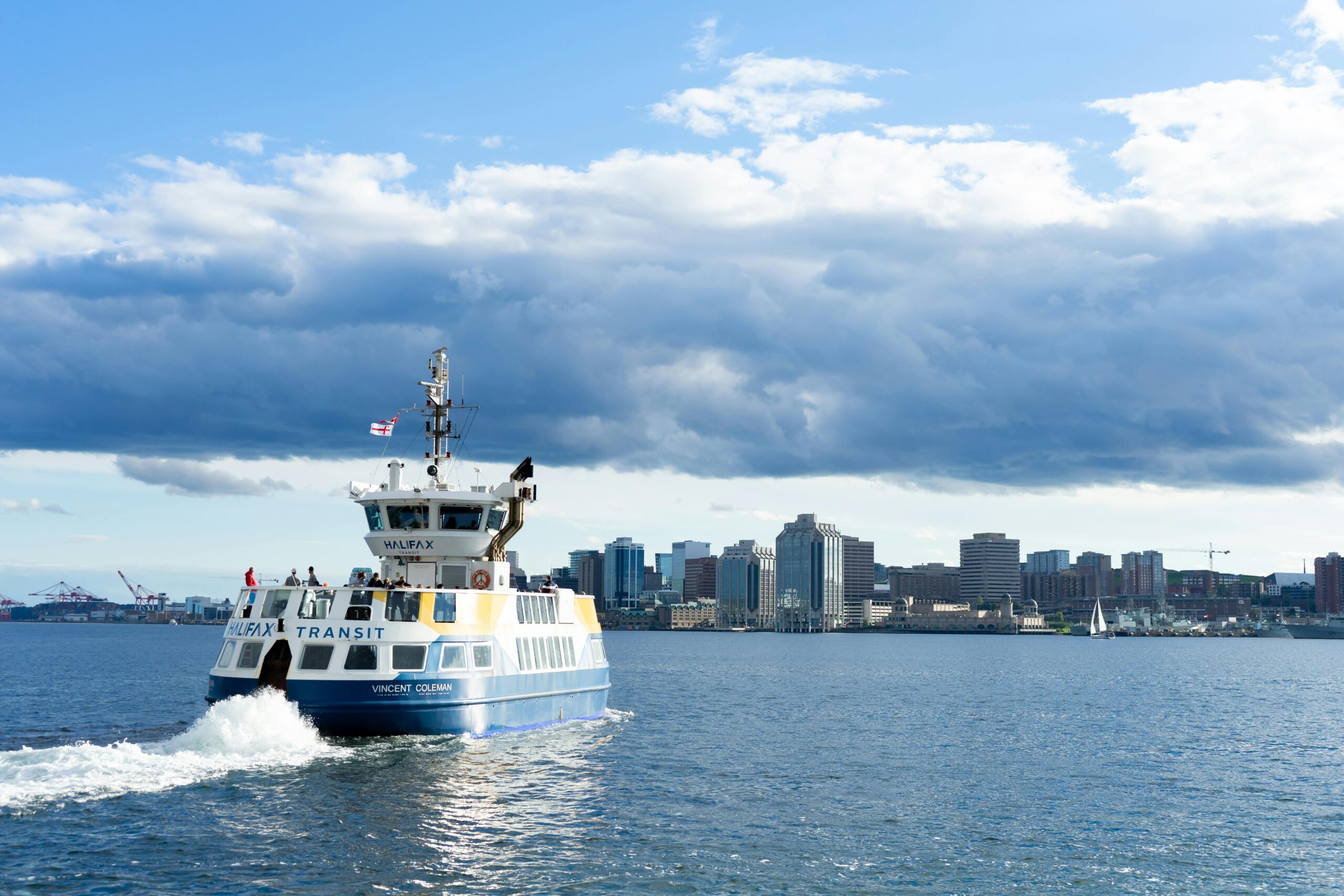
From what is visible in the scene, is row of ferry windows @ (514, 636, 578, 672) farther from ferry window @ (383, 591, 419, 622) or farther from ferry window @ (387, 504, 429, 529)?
ferry window @ (387, 504, 429, 529)

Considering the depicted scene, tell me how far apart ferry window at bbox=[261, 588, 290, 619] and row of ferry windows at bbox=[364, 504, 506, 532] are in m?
7.46

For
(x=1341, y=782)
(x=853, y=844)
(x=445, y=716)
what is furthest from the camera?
(x=1341, y=782)

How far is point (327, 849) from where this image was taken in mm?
26672

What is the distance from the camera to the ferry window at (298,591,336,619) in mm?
38812

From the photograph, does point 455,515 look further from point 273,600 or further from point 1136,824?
point 1136,824

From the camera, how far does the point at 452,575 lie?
4647 centimetres

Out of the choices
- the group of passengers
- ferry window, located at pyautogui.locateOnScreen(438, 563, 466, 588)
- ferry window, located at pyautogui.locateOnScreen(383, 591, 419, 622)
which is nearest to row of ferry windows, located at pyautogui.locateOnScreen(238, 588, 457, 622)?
ferry window, located at pyautogui.locateOnScreen(383, 591, 419, 622)

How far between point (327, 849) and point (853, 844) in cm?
1208

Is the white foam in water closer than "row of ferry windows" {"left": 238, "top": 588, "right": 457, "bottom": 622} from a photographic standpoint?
Yes

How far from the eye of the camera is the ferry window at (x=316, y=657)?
3812cm

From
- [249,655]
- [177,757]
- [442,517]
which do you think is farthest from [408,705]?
[442,517]

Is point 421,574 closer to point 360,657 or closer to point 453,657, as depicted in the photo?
point 453,657

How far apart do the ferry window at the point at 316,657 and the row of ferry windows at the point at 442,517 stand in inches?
339

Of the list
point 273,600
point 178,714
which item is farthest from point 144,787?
point 178,714
